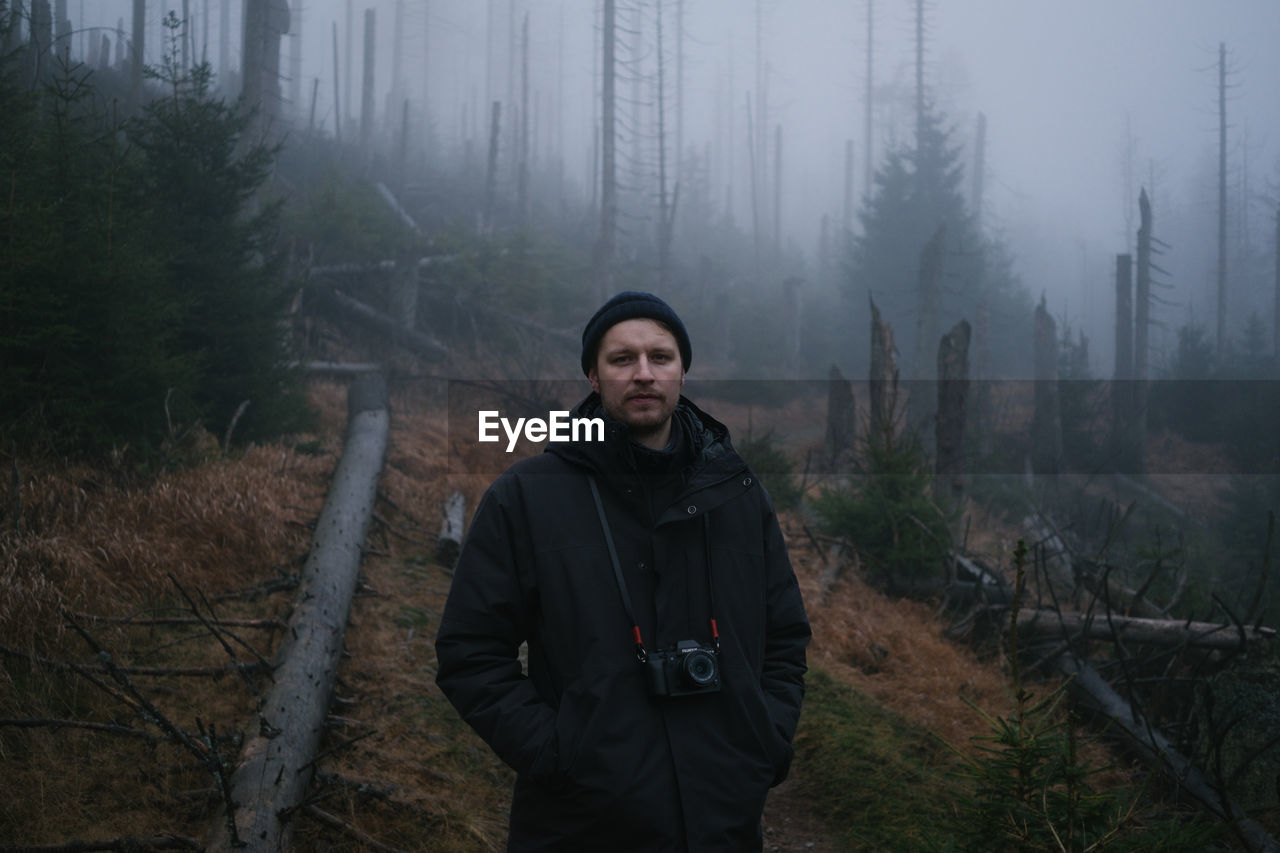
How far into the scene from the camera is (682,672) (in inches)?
85.6

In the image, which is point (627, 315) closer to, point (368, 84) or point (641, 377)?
point (641, 377)

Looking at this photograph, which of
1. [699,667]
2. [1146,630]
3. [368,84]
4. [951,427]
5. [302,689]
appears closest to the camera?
[699,667]

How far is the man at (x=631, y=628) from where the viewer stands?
2.12 m

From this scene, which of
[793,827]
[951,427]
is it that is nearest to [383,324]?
[951,427]

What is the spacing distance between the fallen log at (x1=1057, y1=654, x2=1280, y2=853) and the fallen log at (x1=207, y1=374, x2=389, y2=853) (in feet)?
13.2

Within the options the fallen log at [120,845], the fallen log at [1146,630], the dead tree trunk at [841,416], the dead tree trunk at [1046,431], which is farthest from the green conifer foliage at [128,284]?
the dead tree trunk at [1046,431]

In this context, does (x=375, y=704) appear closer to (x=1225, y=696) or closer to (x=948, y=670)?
(x=948, y=670)

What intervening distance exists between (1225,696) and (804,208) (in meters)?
71.6

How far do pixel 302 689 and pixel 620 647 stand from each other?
3.23 m

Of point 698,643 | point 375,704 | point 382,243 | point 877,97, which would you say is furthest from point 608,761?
point 877,97

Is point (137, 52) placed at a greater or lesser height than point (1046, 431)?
greater

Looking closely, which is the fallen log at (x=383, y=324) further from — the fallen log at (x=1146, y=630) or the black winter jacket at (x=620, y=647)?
the black winter jacket at (x=620, y=647)

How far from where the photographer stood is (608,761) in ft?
6.83

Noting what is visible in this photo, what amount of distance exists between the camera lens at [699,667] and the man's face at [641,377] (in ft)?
2.17
